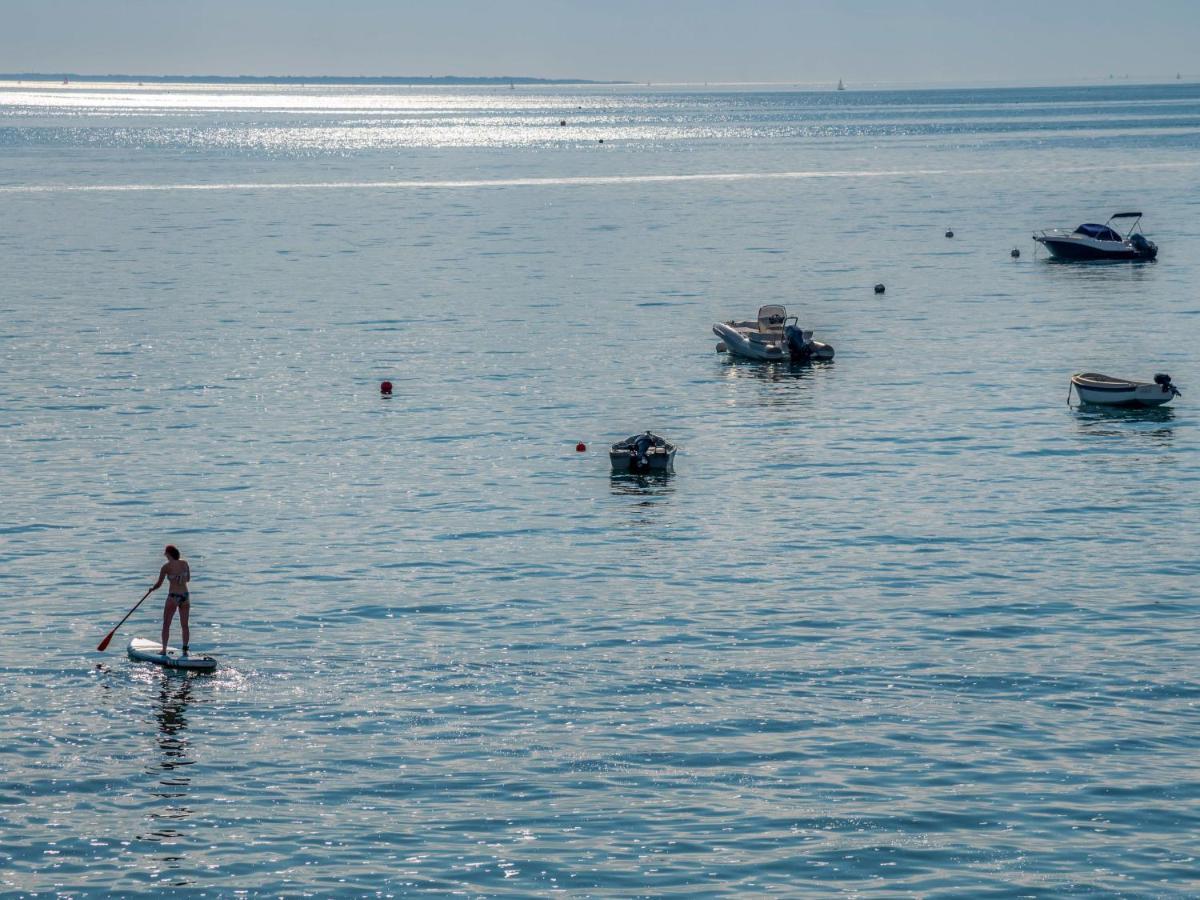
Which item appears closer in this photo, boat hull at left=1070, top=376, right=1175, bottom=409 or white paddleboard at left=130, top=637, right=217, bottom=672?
white paddleboard at left=130, top=637, right=217, bottom=672

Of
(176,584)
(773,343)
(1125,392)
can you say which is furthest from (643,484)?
(773,343)

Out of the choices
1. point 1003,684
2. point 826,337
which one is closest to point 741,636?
point 1003,684

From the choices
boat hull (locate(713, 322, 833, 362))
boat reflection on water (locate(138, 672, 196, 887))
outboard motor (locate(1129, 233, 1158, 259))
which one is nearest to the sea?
boat reflection on water (locate(138, 672, 196, 887))

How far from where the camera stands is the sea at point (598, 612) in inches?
1107

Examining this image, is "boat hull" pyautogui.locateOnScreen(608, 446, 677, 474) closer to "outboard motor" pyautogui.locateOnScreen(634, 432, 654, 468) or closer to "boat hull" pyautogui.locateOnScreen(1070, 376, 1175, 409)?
"outboard motor" pyautogui.locateOnScreen(634, 432, 654, 468)

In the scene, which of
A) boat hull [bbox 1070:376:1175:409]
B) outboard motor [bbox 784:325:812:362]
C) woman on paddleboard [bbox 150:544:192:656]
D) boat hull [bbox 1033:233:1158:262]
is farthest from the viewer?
boat hull [bbox 1033:233:1158:262]

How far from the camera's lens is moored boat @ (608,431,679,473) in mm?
55375

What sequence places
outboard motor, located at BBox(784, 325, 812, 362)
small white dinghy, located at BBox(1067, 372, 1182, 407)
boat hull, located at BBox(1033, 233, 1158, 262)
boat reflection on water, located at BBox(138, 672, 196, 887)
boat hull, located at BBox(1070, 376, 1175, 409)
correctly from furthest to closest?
boat hull, located at BBox(1033, 233, 1158, 262) → outboard motor, located at BBox(784, 325, 812, 362) → boat hull, located at BBox(1070, 376, 1175, 409) → small white dinghy, located at BBox(1067, 372, 1182, 407) → boat reflection on water, located at BBox(138, 672, 196, 887)

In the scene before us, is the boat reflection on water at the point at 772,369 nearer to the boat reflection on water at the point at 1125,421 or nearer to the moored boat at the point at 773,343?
the moored boat at the point at 773,343

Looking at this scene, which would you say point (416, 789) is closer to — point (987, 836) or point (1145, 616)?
point (987, 836)

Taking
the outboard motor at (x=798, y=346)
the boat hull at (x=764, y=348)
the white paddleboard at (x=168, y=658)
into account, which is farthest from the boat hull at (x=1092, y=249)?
the white paddleboard at (x=168, y=658)

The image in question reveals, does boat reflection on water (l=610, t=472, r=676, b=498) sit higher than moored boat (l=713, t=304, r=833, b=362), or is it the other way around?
moored boat (l=713, t=304, r=833, b=362)

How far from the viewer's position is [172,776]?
101 ft

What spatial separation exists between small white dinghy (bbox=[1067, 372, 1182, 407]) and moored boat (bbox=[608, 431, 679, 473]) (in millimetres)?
19147
